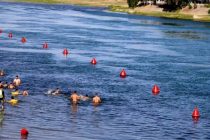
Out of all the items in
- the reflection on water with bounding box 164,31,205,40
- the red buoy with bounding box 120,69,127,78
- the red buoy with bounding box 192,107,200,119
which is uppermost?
the red buoy with bounding box 120,69,127,78

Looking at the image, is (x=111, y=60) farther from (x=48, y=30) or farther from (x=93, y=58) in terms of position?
(x=48, y=30)

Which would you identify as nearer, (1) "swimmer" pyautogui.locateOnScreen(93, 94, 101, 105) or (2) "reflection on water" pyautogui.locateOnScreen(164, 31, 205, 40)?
(1) "swimmer" pyautogui.locateOnScreen(93, 94, 101, 105)

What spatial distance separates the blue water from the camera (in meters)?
51.7

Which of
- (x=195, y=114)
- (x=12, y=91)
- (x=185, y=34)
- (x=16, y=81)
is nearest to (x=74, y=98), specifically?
(x=12, y=91)

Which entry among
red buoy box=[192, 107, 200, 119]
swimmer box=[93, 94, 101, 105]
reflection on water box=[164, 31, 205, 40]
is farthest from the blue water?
swimmer box=[93, 94, 101, 105]

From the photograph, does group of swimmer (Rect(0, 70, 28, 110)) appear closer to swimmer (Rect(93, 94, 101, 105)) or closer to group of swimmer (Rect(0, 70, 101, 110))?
group of swimmer (Rect(0, 70, 101, 110))

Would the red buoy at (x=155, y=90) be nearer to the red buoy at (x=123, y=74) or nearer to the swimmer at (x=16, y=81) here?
the red buoy at (x=123, y=74)

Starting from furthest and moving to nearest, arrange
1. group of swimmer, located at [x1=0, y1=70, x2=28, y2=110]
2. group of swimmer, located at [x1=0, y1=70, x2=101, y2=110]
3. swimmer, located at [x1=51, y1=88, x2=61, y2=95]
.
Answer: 1. swimmer, located at [x1=51, y1=88, x2=61, y2=95]
2. group of swimmer, located at [x1=0, y1=70, x2=101, y2=110]
3. group of swimmer, located at [x1=0, y1=70, x2=28, y2=110]

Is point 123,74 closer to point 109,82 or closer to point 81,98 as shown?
point 109,82

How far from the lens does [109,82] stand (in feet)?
246

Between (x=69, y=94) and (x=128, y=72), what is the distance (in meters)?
18.3

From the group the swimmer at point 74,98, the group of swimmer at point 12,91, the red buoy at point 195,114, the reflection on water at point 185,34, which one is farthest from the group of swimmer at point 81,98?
the reflection on water at point 185,34

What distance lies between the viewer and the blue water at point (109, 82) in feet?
170

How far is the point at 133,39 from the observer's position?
5020 inches
